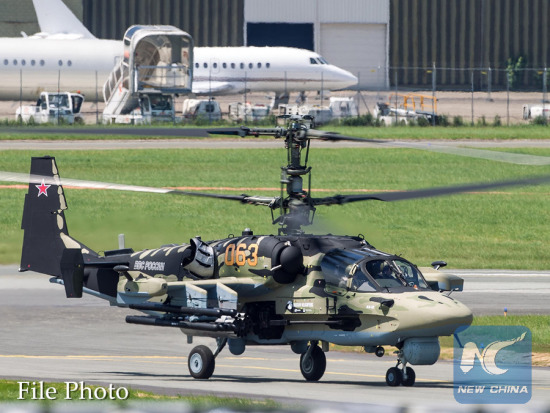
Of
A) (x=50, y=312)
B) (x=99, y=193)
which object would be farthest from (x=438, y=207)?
(x=50, y=312)

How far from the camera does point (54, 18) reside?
3684 inches

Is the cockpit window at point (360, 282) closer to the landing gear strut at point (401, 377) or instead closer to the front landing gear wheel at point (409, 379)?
the landing gear strut at point (401, 377)

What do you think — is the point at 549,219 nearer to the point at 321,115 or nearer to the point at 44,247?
the point at 44,247

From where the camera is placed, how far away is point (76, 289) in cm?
2247

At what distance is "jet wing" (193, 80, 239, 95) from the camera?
8806 cm

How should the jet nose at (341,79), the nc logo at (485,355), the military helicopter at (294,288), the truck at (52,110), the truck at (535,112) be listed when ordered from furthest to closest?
the jet nose at (341,79), the truck at (535,112), the truck at (52,110), the nc logo at (485,355), the military helicopter at (294,288)

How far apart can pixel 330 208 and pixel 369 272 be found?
28.4 meters

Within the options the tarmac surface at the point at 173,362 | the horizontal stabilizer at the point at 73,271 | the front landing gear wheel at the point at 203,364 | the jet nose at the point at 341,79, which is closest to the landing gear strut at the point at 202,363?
the front landing gear wheel at the point at 203,364

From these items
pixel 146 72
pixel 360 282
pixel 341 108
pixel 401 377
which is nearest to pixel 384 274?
pixel 360 282

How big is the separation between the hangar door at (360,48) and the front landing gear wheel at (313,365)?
295 feet

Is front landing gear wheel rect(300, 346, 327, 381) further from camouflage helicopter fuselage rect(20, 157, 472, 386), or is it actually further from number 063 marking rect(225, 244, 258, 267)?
number 063 marking rect(225, 244, 258, 267)

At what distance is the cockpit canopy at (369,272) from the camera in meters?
20.7

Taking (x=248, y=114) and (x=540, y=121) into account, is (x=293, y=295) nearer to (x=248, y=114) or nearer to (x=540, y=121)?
(x=248, y=114)

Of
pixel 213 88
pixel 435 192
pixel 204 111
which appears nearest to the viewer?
pixel 435 192
